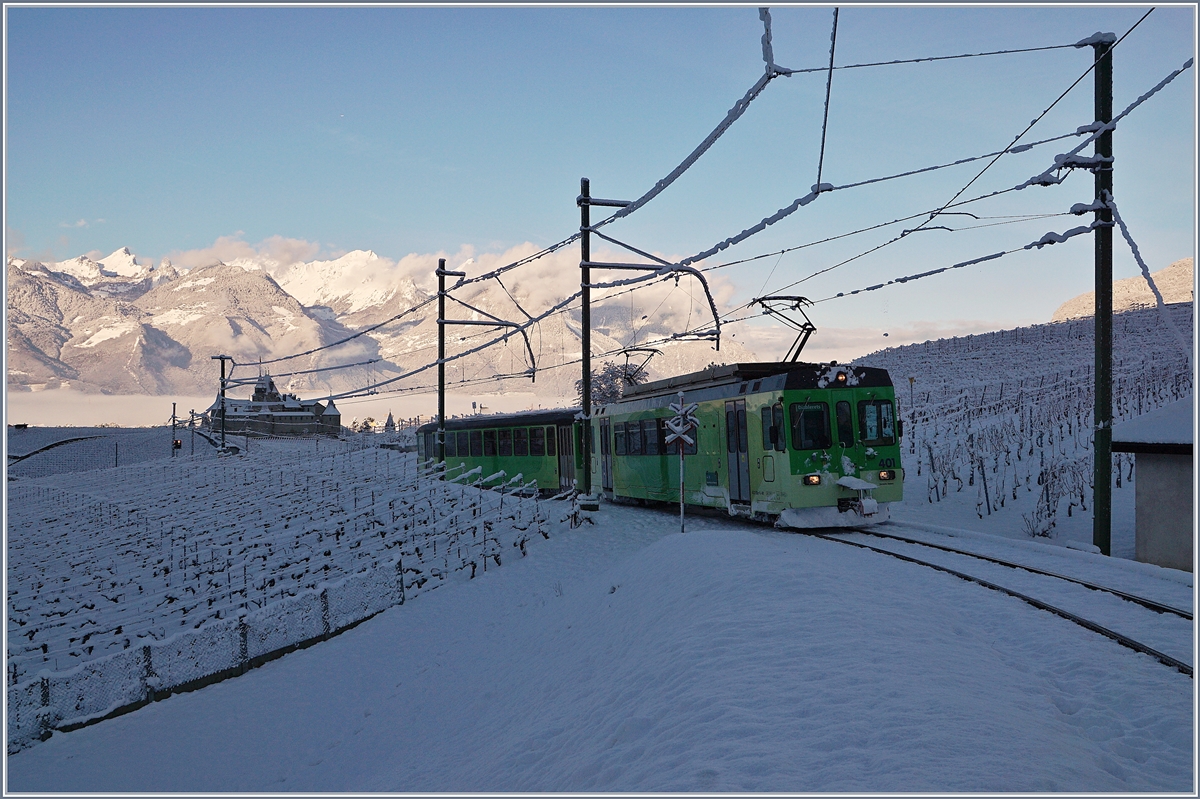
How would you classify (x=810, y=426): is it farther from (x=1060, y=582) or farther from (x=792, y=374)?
(x=1060, y=582)

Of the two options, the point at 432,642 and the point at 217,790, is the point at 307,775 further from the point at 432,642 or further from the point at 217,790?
the point at 432,642

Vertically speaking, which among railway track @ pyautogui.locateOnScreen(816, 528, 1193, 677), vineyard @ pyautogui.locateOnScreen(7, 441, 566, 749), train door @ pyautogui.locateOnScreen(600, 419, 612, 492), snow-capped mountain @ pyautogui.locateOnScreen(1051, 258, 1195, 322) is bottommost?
vineyard @ pyautogui.locateOnScreen(7, 441, 566, 749)

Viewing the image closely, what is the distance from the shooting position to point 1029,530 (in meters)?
19.1

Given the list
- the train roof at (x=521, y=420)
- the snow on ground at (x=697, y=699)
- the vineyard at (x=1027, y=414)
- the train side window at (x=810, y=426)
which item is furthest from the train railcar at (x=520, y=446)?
the snow on ground at (x=697, y=699)

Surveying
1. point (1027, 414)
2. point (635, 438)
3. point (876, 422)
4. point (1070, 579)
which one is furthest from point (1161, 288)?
point (1070, 579)

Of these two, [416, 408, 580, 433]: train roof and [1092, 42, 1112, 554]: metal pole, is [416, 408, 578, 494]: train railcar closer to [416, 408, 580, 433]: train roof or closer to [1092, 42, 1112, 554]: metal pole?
[416, 408, 580, 433]: train roof

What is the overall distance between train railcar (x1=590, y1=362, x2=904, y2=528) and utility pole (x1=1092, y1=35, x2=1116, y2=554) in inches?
143

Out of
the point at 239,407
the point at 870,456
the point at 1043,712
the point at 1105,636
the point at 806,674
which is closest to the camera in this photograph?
the point at 1043,712

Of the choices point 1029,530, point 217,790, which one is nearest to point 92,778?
point 217,790

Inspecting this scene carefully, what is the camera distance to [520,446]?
30.7m

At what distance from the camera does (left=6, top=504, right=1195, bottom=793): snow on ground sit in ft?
18.6

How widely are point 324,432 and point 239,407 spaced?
38.0ft

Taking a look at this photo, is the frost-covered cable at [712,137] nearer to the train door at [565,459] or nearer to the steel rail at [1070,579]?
the steel rail at [1070,579]

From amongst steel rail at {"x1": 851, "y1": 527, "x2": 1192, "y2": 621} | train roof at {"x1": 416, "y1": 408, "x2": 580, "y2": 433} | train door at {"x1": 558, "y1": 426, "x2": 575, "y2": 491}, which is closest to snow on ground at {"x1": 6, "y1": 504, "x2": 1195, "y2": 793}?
steel rail at {"x1": 851, "y1": 527, "x2": 1192, "y2": 621}
